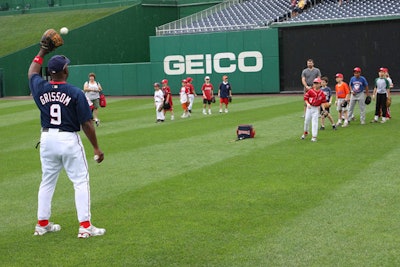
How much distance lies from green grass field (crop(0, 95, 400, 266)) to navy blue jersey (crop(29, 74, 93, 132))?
4.56ft

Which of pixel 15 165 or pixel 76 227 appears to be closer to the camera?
pixel 76 227

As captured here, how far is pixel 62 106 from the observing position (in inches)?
309

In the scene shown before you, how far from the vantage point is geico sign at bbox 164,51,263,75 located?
39.0m

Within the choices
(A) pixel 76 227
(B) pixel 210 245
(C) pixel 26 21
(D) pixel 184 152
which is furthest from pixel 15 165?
(C) pixel 26 21

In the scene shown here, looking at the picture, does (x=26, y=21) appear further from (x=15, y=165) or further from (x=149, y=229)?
(x=149, y=229)

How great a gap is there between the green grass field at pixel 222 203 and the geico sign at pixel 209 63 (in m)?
20.6

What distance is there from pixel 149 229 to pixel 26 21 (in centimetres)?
4676

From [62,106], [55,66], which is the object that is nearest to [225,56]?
[55,66]

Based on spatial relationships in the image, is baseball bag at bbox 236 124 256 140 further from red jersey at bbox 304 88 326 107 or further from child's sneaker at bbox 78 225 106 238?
child's sneaker at bbox 78 225 106 238

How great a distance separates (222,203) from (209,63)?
30.8 metres

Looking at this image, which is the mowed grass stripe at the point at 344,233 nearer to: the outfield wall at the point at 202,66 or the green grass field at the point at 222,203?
the green grass field at the point at 222,203

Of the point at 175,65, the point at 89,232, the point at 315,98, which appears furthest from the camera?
the point at 175,65

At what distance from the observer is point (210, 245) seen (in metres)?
7.58

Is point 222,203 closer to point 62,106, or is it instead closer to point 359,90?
point 62,106
